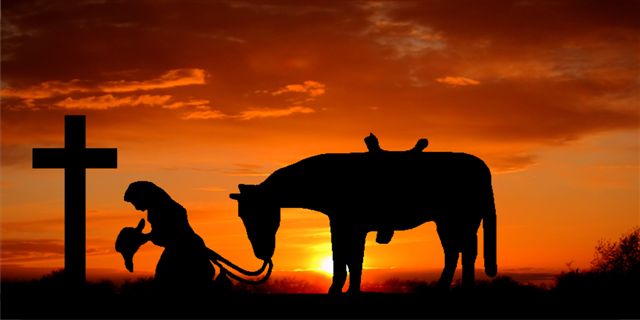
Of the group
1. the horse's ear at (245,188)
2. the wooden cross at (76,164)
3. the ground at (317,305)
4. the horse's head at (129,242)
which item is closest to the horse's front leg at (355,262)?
the ground at (317,305)

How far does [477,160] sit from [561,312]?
3396 millimetres

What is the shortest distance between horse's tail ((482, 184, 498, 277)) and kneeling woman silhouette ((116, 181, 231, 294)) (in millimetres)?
4152

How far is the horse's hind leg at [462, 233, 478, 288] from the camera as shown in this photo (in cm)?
1471

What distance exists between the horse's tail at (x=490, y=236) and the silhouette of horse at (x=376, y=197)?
0.24 feet

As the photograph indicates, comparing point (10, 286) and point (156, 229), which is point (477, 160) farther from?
point (10, 286)

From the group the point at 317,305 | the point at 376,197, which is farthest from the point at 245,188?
the point at 317,305

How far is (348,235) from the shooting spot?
1408 cm

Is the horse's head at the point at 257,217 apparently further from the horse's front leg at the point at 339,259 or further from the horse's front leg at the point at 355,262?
the horse's front leg at the point at 355,262

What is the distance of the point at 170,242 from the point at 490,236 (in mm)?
4919

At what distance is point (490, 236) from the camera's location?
15.3 m

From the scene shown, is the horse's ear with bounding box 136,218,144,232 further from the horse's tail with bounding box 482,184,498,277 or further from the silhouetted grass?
the horse's tail with bounding box 482,184,498,277

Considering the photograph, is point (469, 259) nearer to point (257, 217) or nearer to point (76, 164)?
point (257, 217)

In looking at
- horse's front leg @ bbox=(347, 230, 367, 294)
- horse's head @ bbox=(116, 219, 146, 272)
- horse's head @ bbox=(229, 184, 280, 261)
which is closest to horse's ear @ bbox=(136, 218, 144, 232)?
horse's head @ bbox=(116, 219, 146, 272)

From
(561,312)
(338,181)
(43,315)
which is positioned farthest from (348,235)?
(43,315)
